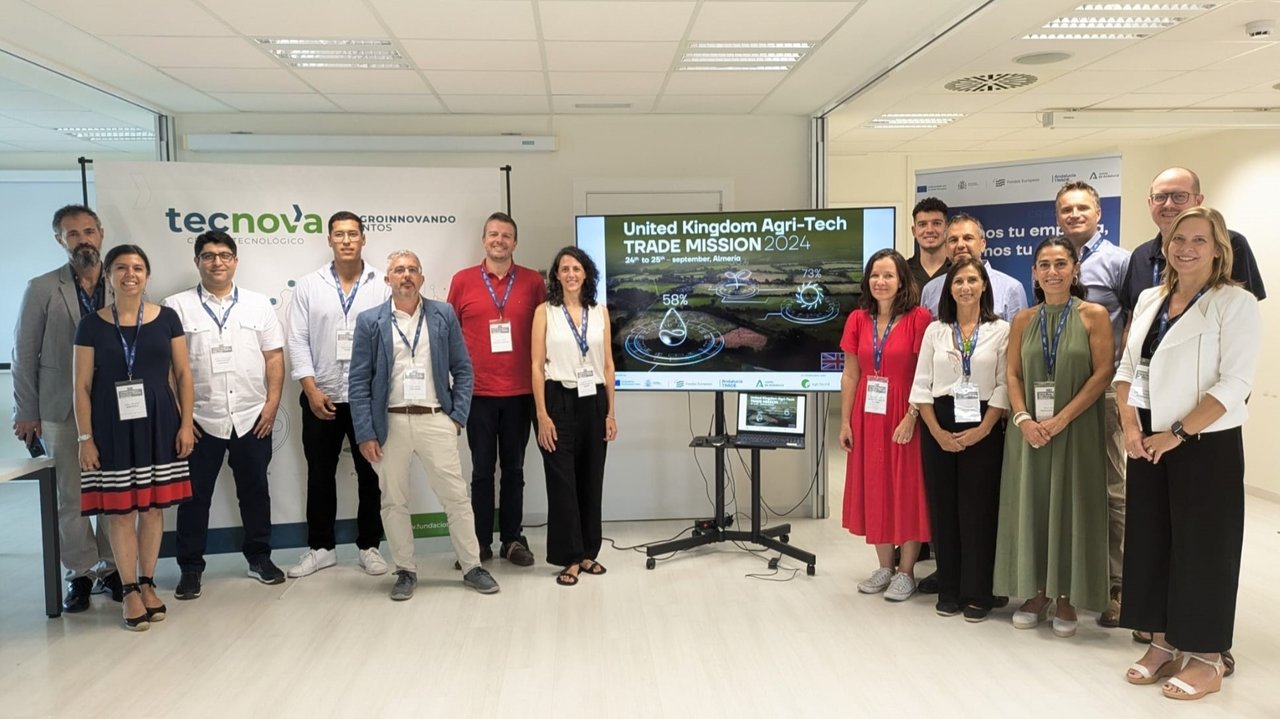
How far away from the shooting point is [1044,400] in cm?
327

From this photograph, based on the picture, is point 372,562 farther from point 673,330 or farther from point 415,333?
point 673,330

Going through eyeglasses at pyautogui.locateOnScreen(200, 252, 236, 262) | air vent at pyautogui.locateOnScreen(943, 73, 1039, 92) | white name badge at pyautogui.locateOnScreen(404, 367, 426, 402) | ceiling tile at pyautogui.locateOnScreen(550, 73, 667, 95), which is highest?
A: air vent at pyautogui.locateOnScreen(943, 73, 1039, 92)

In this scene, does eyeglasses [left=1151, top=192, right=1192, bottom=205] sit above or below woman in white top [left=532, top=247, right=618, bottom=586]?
above

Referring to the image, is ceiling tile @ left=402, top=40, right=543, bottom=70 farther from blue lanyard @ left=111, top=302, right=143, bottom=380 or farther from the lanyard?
the lanyard

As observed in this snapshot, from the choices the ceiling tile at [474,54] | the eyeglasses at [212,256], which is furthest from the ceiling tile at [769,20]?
the eyeglasses at [212,256]

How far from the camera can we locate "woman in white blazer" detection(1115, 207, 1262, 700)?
269cm

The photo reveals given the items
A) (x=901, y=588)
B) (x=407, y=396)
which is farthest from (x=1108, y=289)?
(x=407, y=396)

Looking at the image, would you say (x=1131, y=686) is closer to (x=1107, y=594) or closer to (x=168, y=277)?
A: (x=1107, y=594)

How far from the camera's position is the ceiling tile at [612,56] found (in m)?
3.90

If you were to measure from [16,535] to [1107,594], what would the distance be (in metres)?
6.09

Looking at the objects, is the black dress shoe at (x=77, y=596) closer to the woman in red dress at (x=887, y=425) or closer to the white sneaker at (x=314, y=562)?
the white sneaker at (x=314, y=562)

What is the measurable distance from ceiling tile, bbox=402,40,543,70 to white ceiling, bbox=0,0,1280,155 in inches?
0.6

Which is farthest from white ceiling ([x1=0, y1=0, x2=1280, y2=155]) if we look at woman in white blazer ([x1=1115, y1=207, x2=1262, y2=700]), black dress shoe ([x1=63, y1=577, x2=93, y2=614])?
black dress shoe ([x1=63, y1=577, x2=93, y2=614])

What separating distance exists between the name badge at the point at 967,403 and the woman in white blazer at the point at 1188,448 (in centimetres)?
55
